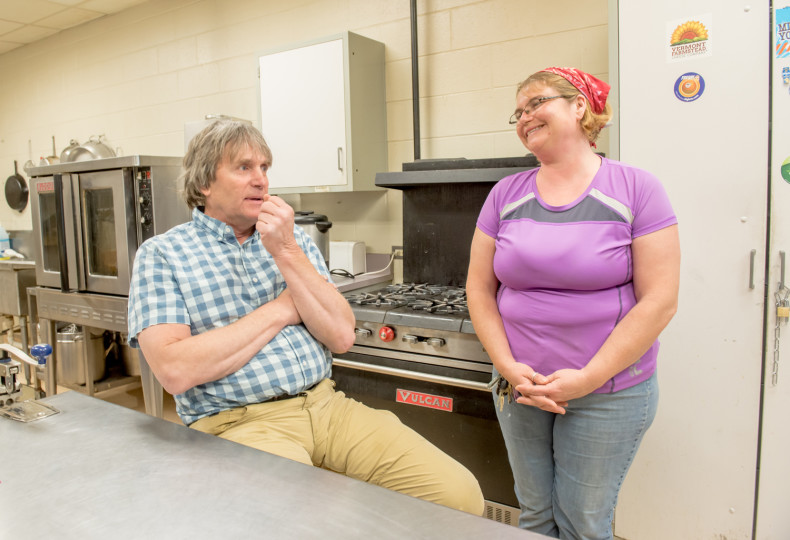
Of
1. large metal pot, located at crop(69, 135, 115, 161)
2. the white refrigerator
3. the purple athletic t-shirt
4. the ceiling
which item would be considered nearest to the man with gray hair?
the purple athletic t-shirt

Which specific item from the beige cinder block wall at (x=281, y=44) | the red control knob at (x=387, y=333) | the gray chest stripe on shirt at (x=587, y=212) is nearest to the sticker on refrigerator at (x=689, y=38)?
the beige cinder block wall at (x=281, y=44)

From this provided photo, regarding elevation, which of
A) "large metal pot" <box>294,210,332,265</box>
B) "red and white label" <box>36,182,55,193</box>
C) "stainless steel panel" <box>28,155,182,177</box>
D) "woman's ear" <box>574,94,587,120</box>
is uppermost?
"stainless steel panel" <box>28,155,182,177</box>

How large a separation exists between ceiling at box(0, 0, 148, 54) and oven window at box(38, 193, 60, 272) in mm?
1567

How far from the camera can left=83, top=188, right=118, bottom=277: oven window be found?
297cm

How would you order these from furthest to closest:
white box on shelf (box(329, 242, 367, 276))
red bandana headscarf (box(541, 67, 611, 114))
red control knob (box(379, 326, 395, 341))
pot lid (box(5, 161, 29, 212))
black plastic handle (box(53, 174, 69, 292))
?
pot lid (box(5, 161, 29, 212)) < black plastic handle (box(53, 174, 69, 292)) < white box on shelf (box(329, 242, 367, 276)) < red control knob (box(379, 326, 395, 341)) < red bandana headscarf (box(541, 67, 611, 114))

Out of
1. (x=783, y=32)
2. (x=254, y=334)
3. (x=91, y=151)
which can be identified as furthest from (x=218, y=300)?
(x=91, y=151)

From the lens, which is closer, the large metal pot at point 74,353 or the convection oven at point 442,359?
the convection oven at point 442,359

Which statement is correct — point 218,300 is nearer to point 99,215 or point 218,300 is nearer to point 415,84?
point 415,84

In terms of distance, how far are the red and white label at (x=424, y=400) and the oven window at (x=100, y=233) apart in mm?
1811

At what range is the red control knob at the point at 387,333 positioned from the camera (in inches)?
81.3

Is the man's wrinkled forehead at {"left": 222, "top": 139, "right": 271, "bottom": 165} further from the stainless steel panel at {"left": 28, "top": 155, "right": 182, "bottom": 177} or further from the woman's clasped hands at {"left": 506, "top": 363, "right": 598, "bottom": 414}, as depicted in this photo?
the stainless steel panel at {"left": 28, "top": 155, "right": 182, "bottom": 177}

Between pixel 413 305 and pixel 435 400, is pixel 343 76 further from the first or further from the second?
pixel 435 400

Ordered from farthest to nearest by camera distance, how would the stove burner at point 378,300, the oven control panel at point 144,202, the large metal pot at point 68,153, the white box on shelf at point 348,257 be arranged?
the large metal pot at point 68,153
the white box on shelf at point 348,257
the oven control panel at point 144,202
the stove burner at point 378,300

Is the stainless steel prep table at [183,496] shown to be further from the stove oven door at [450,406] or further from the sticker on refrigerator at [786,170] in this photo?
the sticker on refrigerator at [786,170]
